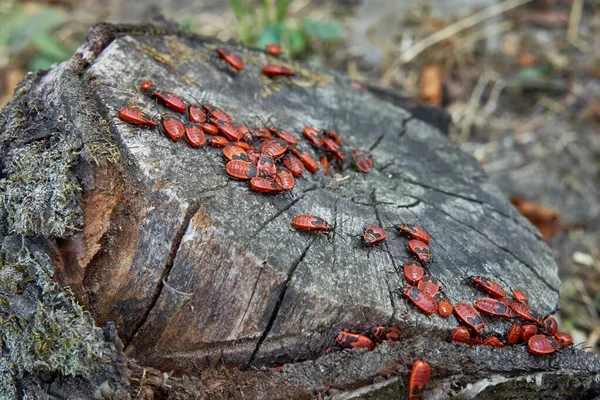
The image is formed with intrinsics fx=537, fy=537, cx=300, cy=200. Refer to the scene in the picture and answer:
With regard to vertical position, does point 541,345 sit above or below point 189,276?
below

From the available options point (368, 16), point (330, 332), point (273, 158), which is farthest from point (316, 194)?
point (368, 16)

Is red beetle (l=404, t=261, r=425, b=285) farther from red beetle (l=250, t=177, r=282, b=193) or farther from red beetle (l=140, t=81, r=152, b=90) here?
red beetle (l=140, t=81, r=152, b=90)

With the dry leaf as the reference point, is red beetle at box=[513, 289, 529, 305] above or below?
above

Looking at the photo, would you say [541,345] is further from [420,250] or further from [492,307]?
[420,250]

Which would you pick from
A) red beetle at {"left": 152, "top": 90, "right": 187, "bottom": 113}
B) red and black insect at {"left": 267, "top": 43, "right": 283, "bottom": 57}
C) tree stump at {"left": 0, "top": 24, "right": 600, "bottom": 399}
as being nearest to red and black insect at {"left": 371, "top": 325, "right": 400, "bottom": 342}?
tree stump at {"left": 0, "top": 24, "right": 600, "bottom": 399}

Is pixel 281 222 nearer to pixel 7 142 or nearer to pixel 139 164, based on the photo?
pixel 139 164

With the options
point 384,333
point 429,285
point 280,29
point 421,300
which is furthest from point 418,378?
point 280,29
